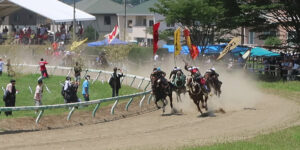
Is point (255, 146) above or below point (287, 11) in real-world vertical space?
below

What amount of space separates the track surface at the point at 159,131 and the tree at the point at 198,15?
63.1 feet

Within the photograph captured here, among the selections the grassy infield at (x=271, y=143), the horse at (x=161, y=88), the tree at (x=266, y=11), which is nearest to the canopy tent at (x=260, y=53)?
the tree at (x=266, y=11)

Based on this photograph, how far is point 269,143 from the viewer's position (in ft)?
53.4

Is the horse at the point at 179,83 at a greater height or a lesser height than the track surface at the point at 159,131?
greater

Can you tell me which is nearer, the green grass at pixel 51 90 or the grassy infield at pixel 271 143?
the grassy infield at pixel 271 143

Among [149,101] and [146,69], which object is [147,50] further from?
[149,101]

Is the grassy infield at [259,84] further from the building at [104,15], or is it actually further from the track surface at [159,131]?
the building at [104,15]

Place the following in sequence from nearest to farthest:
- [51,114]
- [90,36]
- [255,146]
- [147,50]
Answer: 1. [255,146]
2. [51,114]
3. [147,50]
4. [90,36]

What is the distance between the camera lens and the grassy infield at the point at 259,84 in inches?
622

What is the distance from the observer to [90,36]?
81688 mm

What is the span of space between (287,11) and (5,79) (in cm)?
1908

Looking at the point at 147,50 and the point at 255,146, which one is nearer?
the point at 255,146

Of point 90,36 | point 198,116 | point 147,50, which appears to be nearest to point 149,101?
point 198,116

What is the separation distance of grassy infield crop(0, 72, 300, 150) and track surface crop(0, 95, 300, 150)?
1.13 metres
